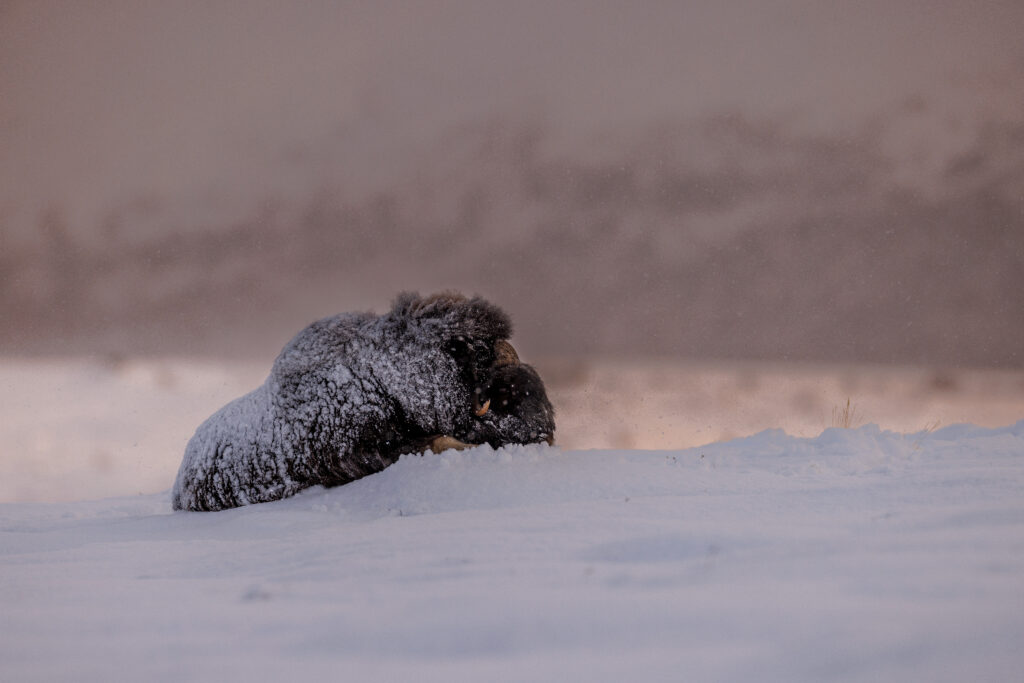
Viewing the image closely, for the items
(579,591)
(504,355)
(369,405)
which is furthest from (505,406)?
(579,591)

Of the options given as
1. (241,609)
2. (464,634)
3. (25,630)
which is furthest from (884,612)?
(25,630)

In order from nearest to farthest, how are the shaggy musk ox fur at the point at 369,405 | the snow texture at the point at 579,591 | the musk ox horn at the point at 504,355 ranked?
the snow texture at the point at 579,591, the shaggy musk ox fur at the point at 369,405, the musk ox horn at the point at 504,355

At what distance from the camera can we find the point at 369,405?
16.6ft

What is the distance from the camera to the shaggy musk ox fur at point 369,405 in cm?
502

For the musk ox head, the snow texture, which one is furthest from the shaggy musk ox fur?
the snow texture

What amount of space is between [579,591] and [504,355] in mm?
3583

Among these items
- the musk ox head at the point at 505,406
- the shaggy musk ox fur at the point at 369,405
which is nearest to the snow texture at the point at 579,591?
the shaggy musk ox fur at the point at 369,405

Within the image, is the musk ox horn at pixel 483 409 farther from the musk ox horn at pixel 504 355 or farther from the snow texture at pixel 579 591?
the snow texture at pixel 579 591

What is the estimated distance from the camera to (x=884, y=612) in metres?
1.58

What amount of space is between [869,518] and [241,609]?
2345 mm

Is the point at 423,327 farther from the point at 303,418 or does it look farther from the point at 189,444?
the point at 189,444

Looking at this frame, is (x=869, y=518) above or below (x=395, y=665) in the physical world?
above

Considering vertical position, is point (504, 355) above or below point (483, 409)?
above

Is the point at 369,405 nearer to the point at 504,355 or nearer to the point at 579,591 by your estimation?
the point at 504,355
